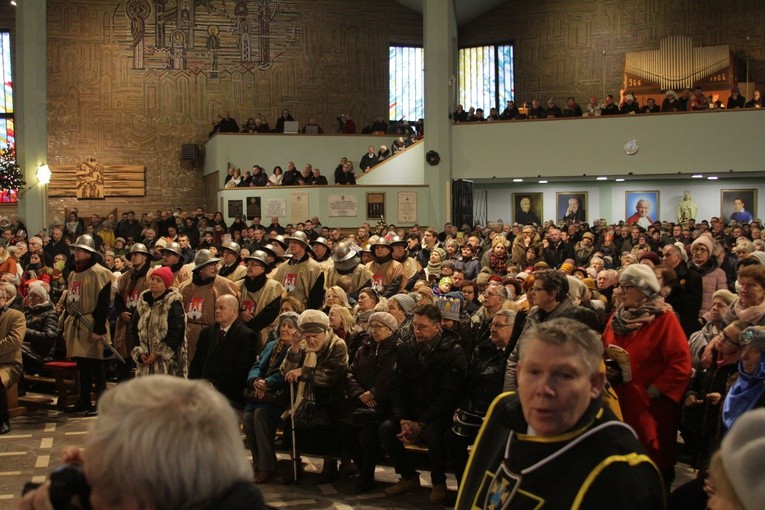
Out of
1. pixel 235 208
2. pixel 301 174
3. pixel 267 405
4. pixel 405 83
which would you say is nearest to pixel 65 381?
pixel 267 405

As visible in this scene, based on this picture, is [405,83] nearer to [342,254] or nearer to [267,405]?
[342,254]

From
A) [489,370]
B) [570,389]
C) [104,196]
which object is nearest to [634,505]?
[570,389]

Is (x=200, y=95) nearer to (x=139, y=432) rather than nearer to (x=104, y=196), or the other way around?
(x=104, y=196)

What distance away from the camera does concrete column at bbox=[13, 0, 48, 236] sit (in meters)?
23.0

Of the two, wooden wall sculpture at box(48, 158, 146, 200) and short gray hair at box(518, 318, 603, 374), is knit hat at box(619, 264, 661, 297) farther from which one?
wooden wall sculpture at box(48, 158, 146, 200)

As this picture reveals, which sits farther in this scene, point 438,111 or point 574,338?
point 438,111

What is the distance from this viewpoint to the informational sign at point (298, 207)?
2147 cm

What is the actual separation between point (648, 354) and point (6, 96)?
2544 cm

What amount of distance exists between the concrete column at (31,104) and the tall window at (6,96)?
314 cm

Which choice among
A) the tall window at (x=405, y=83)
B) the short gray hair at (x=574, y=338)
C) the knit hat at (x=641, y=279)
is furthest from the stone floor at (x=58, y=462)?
the tall window at (x=405, y=83)

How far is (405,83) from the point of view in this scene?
2833 cm

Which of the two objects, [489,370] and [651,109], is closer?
[489,370]

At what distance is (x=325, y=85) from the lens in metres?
27.5

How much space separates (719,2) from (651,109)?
6624mm
